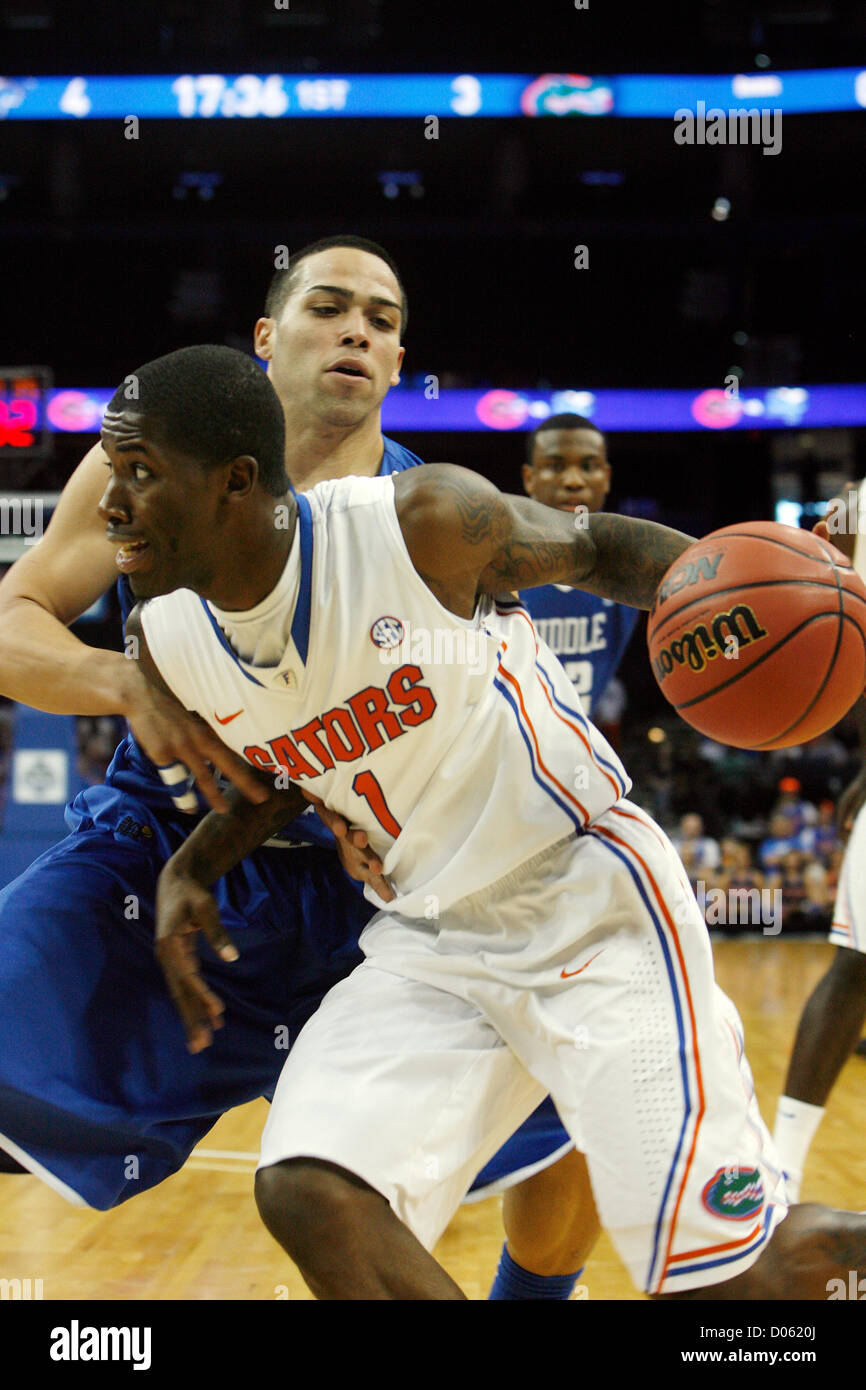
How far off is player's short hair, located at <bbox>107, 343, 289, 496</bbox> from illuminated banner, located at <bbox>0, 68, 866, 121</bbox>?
1197 cm

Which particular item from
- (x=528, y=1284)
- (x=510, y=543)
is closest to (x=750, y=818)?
(x=528, y=1284)

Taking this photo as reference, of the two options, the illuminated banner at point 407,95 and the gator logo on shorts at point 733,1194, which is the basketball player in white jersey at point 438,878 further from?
the illuminated banner at point 407,95

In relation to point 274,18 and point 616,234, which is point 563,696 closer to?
point 616,234

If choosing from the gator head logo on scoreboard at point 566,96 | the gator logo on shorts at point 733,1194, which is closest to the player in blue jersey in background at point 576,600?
the gator logo on shorts at point 733,1194

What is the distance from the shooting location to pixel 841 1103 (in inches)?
187

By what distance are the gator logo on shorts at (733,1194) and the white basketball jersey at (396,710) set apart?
545 mm

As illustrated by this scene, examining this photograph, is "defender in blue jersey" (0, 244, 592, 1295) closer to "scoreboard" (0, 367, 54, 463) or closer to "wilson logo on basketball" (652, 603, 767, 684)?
"wilson logo on basketball" (652, 603, 767, 684)

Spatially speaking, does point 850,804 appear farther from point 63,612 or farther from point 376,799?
point 63,612

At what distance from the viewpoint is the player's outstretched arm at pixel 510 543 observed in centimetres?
190

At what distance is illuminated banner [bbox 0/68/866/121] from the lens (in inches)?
494

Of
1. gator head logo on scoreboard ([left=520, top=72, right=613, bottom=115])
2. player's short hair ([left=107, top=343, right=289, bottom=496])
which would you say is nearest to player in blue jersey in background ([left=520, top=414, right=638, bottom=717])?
player's short hair ([left=107, top=343, right=289, bottom=496])

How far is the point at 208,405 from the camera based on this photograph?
1.85 metres

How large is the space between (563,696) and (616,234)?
12.4 m

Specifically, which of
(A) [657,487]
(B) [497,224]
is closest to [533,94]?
(B) [497,224]
